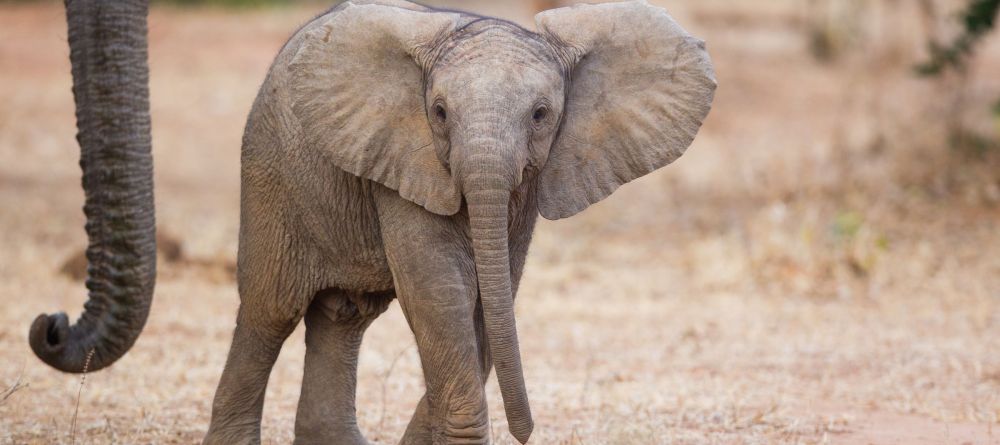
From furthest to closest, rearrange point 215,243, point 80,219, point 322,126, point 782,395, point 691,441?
point 80,219, point 215,243, point 782,395, point 691,441, point 322,126

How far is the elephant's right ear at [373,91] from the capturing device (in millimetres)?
4496

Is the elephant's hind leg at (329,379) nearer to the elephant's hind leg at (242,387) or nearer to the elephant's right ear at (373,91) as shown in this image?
the elephant's hind leg at (242,387)

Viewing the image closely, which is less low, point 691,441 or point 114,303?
point 114,303

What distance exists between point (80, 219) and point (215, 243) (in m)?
1.59

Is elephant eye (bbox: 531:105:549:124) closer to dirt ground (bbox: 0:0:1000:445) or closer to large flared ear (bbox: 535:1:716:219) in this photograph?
large flared ear (bbox: 535:1:716:219)

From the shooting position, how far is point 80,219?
11703 mm

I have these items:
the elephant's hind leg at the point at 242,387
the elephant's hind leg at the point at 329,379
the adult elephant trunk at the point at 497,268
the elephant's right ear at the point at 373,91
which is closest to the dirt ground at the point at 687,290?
the elephant's hind leg at the point at 329,379

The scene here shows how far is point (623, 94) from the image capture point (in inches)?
183

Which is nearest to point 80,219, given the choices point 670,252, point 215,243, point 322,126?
point 215,243

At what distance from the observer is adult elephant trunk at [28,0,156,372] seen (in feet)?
15.9

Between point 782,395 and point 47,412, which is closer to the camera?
point 47,412

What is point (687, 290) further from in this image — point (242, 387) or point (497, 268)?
point (497, 268)

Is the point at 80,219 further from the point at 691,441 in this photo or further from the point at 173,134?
the point at 691,441

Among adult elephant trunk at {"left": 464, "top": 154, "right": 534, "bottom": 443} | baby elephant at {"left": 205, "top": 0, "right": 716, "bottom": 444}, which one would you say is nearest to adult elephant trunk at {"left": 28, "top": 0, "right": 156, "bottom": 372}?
baby elephant at {"left": 205, "top": 0, "right": 716, "bottom": 444}
